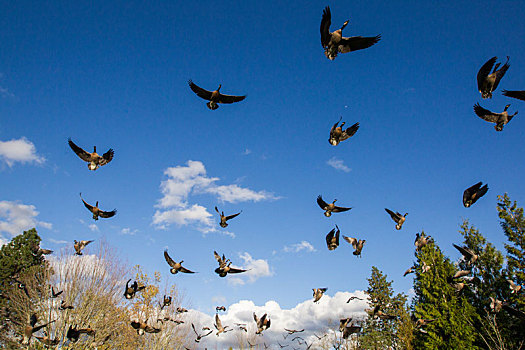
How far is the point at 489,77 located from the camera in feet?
21.6

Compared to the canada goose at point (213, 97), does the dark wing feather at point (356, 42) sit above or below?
below

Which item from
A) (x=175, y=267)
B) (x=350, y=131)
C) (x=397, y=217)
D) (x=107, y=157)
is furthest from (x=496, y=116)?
(x=175, y=267)

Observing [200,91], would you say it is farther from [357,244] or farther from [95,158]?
[357,244]

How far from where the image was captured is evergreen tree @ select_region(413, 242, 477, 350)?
21875 millimetres

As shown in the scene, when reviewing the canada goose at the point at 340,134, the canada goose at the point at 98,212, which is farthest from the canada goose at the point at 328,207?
the canada goose at the point at 98,212

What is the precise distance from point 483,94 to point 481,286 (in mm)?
25193

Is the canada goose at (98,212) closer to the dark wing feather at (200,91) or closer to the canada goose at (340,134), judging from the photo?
the dark wing feather at (200,91)

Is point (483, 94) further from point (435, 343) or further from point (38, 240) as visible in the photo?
point (38, 240)

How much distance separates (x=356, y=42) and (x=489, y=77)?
2861mm

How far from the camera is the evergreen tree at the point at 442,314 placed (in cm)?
2188

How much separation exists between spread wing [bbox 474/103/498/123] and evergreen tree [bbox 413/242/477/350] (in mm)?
15800

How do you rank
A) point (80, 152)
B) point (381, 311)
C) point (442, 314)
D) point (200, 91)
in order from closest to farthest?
point (200, 91), point (80, 152), point (442, 314), point (381, 311)

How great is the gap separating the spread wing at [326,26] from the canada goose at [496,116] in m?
4.16

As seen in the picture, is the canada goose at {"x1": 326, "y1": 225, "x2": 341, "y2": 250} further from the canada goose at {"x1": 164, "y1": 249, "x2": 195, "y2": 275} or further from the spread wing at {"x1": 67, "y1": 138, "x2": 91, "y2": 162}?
the spread wing at {"x1": 67, "y1": 138, "x2": 91, "y2": 162}
